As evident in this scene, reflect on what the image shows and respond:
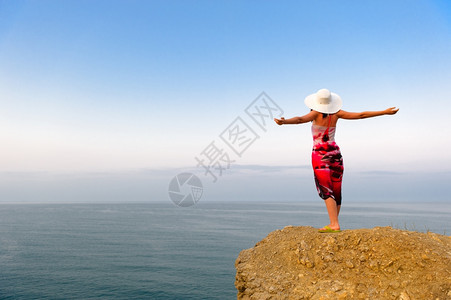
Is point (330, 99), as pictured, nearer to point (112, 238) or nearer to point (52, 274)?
point (52, 274)

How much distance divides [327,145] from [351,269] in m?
2.86

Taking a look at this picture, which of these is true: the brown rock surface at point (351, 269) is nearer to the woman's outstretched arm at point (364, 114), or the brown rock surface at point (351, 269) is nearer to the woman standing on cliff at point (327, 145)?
the woman standing on cliff at point (327, 145)

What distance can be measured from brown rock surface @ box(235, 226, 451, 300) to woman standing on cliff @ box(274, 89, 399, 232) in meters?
0.95

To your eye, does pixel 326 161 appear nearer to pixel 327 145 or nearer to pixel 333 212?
pixel 327 145

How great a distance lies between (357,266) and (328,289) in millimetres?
834

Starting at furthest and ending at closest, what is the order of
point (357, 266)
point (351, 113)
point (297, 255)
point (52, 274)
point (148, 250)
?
point (148, 250) → point (52, 274) → point (351, 113) → point (297, 255) → point (357, 266)

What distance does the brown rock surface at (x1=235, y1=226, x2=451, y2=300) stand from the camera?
201 inches

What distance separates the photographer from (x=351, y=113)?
704 centimetres

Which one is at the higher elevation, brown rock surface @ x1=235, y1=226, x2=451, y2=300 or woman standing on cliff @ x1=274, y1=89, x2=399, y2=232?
woman standing on cliff @ x1=274, y1=89, x2=399, y2=232

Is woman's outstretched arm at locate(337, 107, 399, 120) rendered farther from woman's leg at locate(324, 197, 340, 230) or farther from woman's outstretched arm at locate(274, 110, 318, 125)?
woman's leg at locate(324, 197, 340, 230)

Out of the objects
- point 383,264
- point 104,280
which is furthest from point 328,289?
point 104,280

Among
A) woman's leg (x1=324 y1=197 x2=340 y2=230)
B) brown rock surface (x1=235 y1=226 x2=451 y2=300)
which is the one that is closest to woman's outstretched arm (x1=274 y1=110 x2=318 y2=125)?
woman's leg (x1=324 y1=197 x2=340 y2=230)

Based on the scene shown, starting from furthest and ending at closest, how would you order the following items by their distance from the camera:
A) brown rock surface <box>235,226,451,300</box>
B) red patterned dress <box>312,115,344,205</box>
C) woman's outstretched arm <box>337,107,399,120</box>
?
red patterned dress <box>312,115,344,205</box> → woman's outstretched arm <box>337,107,399,120</box> → brown rock surface <box>235,226,451,300</box>

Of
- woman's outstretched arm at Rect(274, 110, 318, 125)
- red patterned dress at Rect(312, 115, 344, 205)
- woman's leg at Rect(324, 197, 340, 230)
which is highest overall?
woman's outstretched arm at Rect(274, 110, 318, 125)
